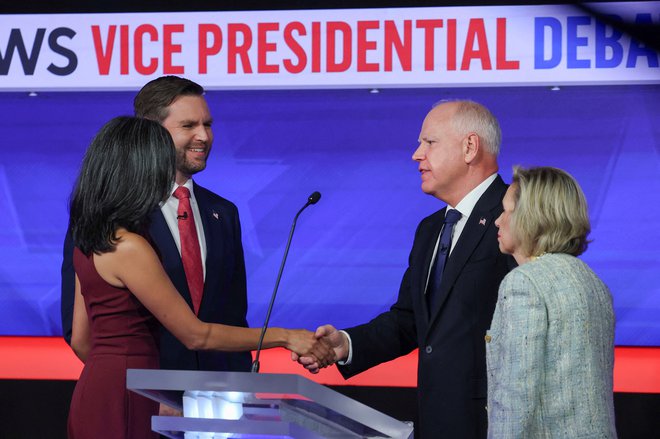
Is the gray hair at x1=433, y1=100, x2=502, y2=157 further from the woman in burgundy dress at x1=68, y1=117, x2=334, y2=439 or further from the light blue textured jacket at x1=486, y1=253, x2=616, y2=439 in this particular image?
the woman in burgundy dress at x1=68, y1=117, x2=334, y2=439

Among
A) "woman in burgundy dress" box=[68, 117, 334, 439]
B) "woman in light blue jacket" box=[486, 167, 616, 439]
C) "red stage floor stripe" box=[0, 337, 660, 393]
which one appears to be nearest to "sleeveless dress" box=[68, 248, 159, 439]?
"woman in burgundy dress" box=[68, 117, 334, 439]

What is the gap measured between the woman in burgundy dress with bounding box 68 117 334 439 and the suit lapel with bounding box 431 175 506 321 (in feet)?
2.71

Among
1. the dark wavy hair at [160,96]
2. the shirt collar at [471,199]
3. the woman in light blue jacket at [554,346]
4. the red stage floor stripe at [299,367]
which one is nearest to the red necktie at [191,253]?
the dark wavy hair at [160,96]

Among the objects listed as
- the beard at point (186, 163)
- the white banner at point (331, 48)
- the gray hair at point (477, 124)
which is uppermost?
the white banner at point (331, 48)

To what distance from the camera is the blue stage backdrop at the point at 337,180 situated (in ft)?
14.4

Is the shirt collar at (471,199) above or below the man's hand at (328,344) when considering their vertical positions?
above

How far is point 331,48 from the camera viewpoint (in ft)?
14.8

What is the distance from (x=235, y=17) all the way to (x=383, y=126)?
0.79 metres

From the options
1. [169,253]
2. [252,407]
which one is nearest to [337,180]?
[169,253]

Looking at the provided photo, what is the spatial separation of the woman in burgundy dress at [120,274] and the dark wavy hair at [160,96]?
0.87m

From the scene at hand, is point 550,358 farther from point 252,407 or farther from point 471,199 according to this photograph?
point 471,199

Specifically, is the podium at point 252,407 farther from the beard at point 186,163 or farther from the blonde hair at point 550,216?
the beard at point 186,163

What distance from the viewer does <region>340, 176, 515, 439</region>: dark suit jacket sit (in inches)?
118

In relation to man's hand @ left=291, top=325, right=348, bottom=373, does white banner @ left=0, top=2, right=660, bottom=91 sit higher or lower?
higher
